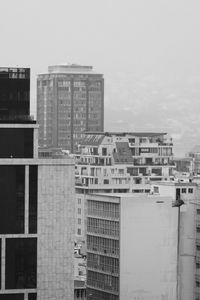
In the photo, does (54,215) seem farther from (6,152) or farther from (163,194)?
(163,194)

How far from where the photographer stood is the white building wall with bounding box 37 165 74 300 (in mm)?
71500

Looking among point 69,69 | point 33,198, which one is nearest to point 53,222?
point 33,198

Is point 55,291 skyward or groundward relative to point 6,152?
groundward

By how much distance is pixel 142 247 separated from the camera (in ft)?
271

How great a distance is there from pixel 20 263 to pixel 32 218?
69.8 inches

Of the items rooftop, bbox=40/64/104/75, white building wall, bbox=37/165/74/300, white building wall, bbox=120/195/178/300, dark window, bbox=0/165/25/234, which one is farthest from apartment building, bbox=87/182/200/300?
rooftop, bbox=40/64/104/75

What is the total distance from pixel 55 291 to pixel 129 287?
11.1 meters

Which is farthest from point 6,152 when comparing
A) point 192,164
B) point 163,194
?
point 192,164

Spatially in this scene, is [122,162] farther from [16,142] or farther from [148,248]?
[16,142]

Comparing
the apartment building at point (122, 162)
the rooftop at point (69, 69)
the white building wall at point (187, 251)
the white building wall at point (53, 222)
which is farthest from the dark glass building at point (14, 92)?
the rooftop at point (69, 69)

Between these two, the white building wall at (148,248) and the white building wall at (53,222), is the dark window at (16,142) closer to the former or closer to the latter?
the white building wall at (53,222)

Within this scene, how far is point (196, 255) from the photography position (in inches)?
3329

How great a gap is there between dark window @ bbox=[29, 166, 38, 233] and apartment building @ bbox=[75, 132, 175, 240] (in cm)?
5050

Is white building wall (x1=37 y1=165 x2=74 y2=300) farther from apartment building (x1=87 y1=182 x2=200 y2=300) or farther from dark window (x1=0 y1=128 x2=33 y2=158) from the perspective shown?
apartment building (x1=87 y1=182 x2=200 y2=300)
